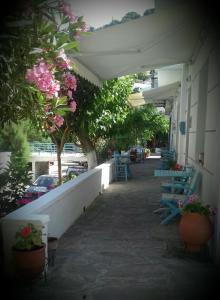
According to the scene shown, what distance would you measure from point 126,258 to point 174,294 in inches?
44.0

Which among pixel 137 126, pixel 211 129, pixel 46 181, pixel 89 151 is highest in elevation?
pixel 137 126

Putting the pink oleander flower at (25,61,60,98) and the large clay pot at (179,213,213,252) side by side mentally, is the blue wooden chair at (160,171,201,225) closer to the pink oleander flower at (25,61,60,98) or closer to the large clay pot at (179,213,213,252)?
the large clay pot at (179,213,213,252)

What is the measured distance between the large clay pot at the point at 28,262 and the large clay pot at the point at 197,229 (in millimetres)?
1979

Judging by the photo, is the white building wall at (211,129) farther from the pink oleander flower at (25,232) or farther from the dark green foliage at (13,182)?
the dark green foliage at (13,182)

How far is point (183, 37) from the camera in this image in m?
6.13

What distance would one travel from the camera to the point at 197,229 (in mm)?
4523

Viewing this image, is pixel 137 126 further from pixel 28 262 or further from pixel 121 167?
pixel 28 262

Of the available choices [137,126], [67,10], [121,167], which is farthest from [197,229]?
[137,126]

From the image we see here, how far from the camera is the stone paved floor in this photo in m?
3.64

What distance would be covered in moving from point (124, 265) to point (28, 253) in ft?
4.43

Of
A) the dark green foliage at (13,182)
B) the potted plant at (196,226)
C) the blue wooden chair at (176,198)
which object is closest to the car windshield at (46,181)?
the blue wooden chair at (176,198)

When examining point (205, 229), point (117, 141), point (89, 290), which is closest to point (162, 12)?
point (205, 229)

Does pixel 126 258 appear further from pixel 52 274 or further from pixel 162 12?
pixel 162 12

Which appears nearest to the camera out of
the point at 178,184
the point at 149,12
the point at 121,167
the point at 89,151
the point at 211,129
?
the point at 211,129
